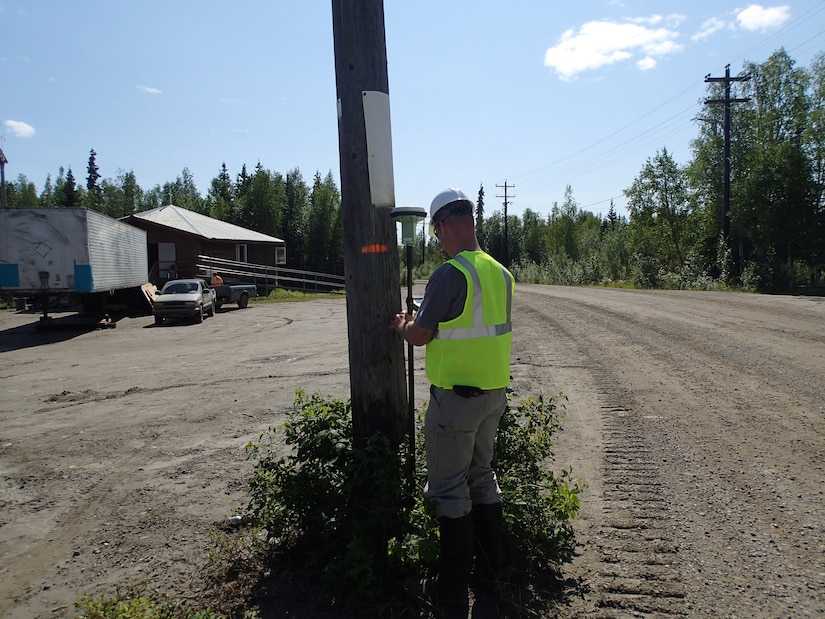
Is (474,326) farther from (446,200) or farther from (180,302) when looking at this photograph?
(180,302)

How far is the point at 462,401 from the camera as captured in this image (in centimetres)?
296

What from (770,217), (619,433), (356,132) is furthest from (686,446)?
(770,217)

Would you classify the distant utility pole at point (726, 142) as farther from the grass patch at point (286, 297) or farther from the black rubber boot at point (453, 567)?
the black rubber boot at point (453, 567)

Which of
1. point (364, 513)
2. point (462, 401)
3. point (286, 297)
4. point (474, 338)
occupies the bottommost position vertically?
point (364, 513)

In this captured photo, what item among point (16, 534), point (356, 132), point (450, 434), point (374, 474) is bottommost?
point (16, 534)

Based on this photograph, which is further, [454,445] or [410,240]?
[410,240]

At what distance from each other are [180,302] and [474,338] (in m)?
19.2

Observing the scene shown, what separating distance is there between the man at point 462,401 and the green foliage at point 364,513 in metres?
0.15

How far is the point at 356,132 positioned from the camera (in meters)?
3.61

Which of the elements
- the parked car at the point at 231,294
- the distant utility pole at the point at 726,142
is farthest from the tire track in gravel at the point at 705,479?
the distant utility pole at the point at 726,142

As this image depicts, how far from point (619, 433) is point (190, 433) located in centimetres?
458

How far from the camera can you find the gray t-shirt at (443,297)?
2.93m

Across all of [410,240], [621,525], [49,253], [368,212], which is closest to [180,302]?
[49,253]

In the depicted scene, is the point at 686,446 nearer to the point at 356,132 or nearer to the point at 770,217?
the point at 356,132
